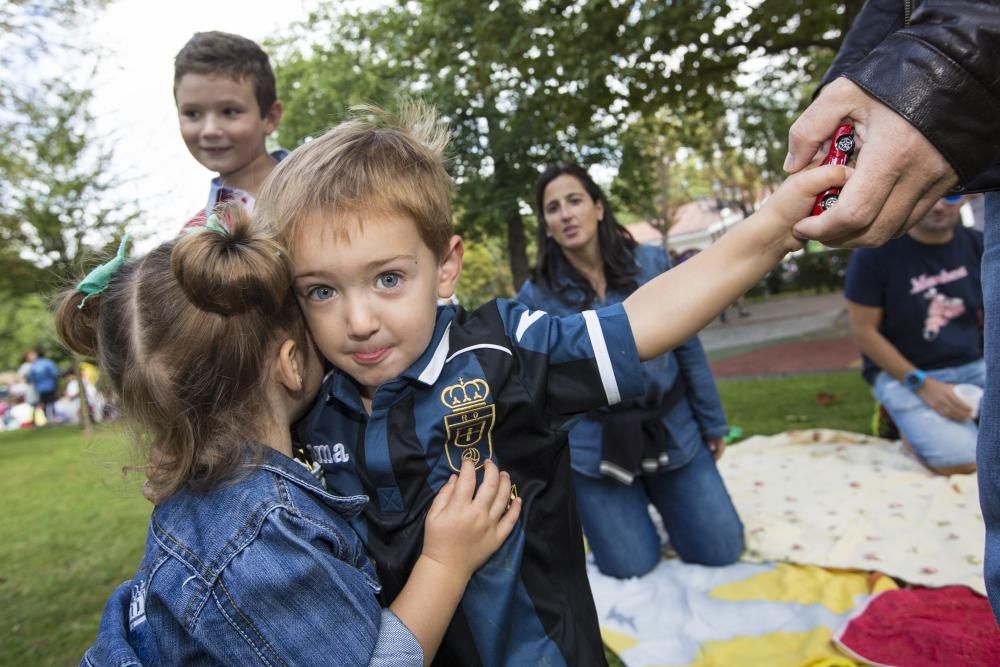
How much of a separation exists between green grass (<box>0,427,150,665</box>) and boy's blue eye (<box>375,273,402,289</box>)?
0.79m

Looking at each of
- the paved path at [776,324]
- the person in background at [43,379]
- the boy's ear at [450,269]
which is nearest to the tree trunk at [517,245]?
the paved path at [776,324]

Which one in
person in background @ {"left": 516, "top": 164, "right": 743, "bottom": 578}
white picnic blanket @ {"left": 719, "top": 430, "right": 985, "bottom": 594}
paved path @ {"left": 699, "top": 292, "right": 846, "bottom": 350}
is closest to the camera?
white picnic blanket @ {"left": 719, "top": 430, "right": 985, "bottom": 594}

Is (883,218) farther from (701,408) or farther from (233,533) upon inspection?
(701,408)

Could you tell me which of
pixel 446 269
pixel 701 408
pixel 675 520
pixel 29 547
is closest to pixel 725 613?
pixel 675 520

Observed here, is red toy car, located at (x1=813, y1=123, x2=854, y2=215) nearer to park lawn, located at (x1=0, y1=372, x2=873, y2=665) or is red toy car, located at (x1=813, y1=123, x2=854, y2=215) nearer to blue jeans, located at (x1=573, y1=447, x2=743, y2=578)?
park lawn, located at (x1=0, y1=372, x2=873, y2=665)

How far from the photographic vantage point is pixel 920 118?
1.35 meters

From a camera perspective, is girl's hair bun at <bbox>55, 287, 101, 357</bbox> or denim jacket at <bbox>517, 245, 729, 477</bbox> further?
denim jacket at <bbox>517, 245, 729, 477</bbox>

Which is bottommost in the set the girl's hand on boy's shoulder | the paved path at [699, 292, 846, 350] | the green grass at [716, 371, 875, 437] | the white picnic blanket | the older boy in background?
the paved path at [699, 292, 846, 350]

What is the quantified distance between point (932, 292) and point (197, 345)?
14.7ft

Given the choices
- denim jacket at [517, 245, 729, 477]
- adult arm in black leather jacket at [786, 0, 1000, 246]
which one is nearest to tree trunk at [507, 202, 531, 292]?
denim jacket at [517, 245, 729, 477]

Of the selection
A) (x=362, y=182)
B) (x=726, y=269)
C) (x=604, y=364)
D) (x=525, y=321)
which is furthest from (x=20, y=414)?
(x=726, y=269)

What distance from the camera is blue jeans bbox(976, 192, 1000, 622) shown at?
52.2 inches

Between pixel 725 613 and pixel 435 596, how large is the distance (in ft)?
7.00

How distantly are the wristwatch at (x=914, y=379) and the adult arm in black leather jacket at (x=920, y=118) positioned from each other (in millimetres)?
3334
